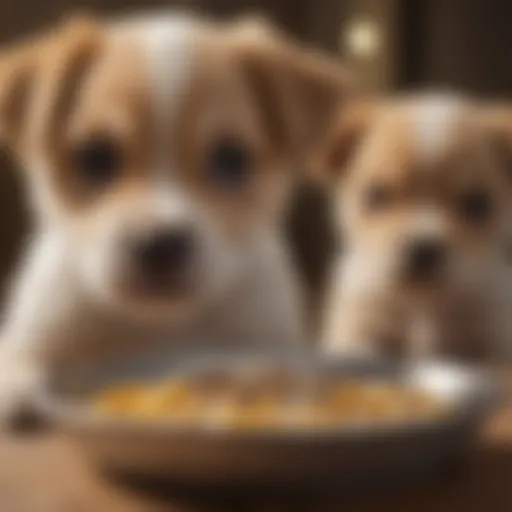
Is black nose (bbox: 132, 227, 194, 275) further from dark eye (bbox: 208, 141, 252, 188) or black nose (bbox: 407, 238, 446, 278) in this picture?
black nose (bbox: 407, 238, 446, 278)

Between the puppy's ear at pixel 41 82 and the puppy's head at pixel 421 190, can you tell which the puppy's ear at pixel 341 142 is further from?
the puppy's ear at pixel 41 82

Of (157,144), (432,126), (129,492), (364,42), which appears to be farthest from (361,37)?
(129,492)

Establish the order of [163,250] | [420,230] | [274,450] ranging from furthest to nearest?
[420,230] → [163,250] → [274,450]

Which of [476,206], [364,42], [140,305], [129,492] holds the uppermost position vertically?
[364,42]

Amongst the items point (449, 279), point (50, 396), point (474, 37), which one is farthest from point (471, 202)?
point (50, 396)

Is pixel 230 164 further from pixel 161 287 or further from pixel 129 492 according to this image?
pixel 129 492

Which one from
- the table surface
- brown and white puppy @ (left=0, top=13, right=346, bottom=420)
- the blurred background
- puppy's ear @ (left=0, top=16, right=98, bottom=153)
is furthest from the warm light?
the table surface
